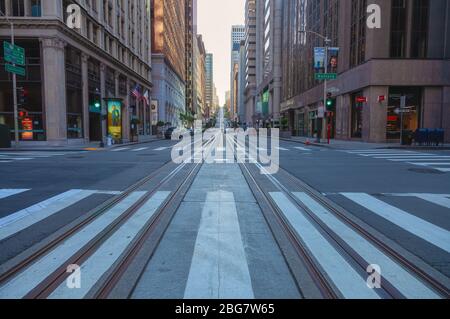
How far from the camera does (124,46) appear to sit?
48.2 metres

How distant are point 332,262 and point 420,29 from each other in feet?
115

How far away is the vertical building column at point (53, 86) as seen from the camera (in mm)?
27906

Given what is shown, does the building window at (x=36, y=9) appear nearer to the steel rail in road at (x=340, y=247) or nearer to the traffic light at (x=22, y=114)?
the traffic light at (x=22, y=114)

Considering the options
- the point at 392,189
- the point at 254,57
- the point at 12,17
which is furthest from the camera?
the point at 254,57

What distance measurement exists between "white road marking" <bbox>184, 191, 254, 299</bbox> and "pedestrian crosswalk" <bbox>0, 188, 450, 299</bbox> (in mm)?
12

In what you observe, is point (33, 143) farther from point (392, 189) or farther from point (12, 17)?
point (392, 189)

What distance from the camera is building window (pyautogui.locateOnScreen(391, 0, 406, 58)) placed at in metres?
31.3

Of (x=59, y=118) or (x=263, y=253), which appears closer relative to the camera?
(x=263, y=253)

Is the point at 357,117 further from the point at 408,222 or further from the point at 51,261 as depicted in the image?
the point at 51,261

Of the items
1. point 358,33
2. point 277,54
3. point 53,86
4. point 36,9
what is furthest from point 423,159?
point 277,54

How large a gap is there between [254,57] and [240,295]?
140 m

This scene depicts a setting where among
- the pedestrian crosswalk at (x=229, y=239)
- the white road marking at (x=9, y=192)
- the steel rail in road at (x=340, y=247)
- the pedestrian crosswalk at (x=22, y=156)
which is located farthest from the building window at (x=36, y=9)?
the steel rail in road at (x=340, y=247)

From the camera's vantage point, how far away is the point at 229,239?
507 centimetres
